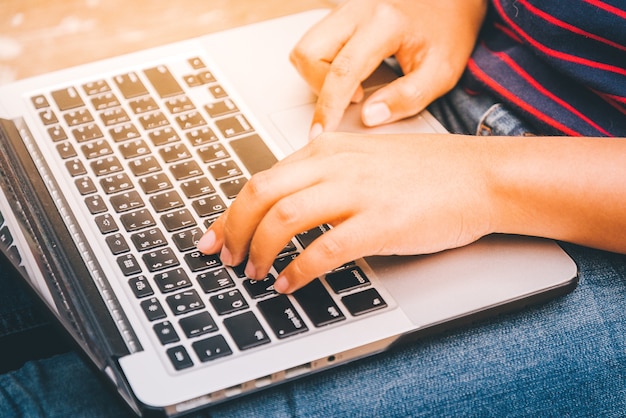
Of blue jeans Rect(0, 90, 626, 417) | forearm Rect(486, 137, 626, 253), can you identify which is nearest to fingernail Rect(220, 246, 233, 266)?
blue jeans Rect(0, 90, 626, 417)

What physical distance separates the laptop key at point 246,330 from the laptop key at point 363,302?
68 millimetres

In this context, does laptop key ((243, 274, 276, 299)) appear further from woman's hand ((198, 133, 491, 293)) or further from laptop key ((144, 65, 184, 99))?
laptop key ((144, 65, 184, 99))

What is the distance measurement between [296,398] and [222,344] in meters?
0.07

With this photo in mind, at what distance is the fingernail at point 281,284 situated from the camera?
0.56m

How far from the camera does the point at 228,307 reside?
56 cm

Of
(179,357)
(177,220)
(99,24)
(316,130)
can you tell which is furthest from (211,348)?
(99,24)

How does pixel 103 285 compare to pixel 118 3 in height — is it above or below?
above

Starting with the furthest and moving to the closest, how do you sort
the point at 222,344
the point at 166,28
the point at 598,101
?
1. the point at 166,28
2. the point at 598,101
3. the point at 222,344

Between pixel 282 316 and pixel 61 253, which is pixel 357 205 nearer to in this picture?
pixel 282 316

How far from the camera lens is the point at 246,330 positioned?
54 cm

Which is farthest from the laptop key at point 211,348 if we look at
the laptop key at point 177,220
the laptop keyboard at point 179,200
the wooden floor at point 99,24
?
the wooden floor at point 99,24

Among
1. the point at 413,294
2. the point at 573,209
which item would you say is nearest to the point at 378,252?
the point at 413,294

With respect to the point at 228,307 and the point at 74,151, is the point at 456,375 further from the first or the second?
the point at 74,151

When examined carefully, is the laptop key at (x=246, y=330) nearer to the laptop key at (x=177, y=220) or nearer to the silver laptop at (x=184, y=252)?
the silver laptop at (x=184, y=252)
